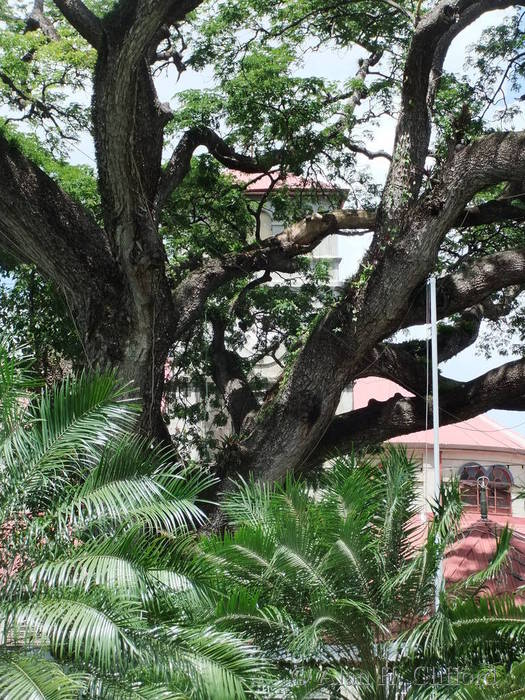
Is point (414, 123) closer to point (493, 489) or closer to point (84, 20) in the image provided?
point (84, 20)

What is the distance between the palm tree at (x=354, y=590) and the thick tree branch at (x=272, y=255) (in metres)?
4.18

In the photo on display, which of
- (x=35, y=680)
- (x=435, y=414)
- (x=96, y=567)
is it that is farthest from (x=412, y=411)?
(x=35, y=680)

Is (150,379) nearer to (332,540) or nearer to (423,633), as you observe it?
(332,540)

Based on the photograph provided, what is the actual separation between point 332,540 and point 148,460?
1532 mm

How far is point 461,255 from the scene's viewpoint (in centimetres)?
1309

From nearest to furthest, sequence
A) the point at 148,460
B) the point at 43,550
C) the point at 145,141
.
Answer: the point at 43,550
the point at 148,460
the point at 145,141

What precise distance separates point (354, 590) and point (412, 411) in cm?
521

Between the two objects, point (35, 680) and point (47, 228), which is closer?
point (35, 680)

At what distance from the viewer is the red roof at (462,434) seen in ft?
74.7

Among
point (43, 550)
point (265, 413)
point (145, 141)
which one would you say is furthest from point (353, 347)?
point (43, 550)

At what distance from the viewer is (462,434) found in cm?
2394

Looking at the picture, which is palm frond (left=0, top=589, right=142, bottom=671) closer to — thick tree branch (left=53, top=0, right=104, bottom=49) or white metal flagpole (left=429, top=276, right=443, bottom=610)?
white metal flagpole (left=429, top=276, right=443, bottom=610)

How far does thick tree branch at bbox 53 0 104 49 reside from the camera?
8359 millimetres

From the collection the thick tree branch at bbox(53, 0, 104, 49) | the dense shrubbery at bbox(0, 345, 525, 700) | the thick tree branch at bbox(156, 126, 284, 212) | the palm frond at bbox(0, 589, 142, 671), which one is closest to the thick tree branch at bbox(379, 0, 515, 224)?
the thick tree branch at bbox(156, 126, 284, 212)
